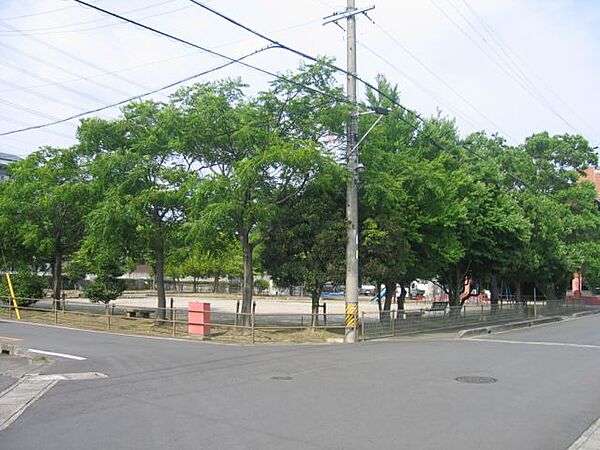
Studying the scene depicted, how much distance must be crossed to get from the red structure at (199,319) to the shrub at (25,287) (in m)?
13.3

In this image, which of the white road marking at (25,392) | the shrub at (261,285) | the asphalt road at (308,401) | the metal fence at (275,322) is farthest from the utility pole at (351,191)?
the shrub at (261,285)

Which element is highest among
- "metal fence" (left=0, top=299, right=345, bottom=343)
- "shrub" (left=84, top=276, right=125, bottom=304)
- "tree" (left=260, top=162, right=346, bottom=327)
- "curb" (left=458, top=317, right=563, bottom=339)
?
"tree" (left=260, top=162, right=346, bottom=327)

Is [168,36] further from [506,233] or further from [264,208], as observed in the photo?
[506,233]

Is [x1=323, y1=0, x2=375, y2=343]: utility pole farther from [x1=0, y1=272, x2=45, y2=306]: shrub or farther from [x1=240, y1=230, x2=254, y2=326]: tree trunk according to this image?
[x1=0, y1=272, x2=45, y2=306]: shrub

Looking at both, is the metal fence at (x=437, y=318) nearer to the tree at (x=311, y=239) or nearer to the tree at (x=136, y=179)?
the tree at (x=311, y=239)

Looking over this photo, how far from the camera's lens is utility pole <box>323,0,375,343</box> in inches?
808

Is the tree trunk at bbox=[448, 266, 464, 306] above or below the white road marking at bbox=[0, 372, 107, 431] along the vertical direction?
above

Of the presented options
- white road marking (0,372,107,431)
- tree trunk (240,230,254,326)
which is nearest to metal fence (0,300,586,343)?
tree trunk (240,230,254,326)

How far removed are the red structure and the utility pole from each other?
15.9ft

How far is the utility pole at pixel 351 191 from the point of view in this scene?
20.5m

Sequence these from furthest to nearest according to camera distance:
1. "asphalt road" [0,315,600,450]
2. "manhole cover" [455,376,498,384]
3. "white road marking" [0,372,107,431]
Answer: "manhole cover" [455,376,498,384] → "white road marking" [0,372,107,431] → "asphalt road" [0,315,600,450]

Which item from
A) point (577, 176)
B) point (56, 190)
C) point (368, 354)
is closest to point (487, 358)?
point (368, 354)

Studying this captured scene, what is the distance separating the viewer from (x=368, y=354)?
1655 centimetres

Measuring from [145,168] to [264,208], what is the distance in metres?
5.93
